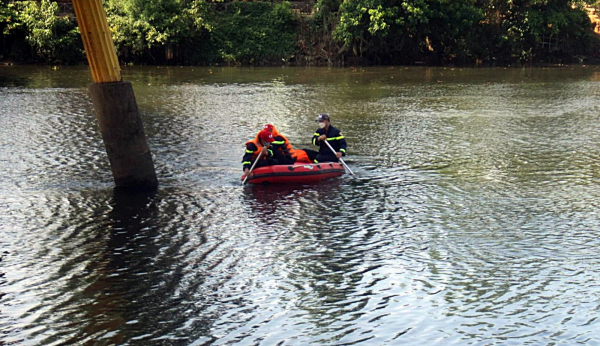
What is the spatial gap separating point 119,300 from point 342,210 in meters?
4.83

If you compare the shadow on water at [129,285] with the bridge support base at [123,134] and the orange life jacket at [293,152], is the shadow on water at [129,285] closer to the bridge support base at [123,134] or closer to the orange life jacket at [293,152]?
the bridge support base at [123,134]

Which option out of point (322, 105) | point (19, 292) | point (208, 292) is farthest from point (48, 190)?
point (322, 105)

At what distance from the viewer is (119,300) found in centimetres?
852

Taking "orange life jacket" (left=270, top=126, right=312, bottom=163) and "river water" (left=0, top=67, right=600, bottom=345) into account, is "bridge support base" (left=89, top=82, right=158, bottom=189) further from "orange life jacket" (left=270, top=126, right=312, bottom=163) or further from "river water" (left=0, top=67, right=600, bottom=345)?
"orange life jacket" (left=270, top=126, right=312, bottom=163)

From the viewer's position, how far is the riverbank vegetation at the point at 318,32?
136 ft

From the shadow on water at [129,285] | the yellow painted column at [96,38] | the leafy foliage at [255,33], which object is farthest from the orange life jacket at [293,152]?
the leafy foliage at [255,33]

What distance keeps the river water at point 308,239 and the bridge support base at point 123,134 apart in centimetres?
42

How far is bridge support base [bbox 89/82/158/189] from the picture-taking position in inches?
493

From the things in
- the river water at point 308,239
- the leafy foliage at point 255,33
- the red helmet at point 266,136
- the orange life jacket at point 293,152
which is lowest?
the river water at point 308,239

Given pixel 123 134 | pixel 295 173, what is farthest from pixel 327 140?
pixel 123 134

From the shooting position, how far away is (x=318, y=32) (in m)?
45.2

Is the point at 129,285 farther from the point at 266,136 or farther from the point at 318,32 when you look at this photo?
the point at 318,32

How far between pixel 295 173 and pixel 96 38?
4.47 metres

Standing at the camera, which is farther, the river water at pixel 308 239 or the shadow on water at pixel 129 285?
the river water at pixel 308 239
